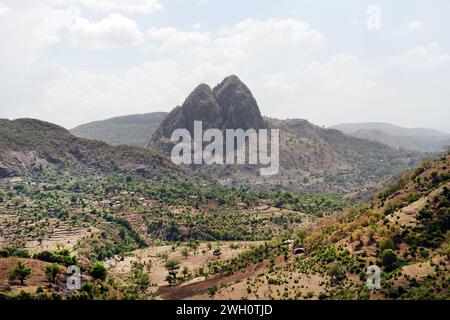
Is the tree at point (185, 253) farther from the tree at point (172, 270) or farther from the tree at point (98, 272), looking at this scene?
the tree at point (98, 272)

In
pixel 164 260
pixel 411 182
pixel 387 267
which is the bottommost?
pixel 164 260

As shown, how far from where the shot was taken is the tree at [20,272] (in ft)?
201

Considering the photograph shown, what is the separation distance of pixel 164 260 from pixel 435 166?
60.5 metres

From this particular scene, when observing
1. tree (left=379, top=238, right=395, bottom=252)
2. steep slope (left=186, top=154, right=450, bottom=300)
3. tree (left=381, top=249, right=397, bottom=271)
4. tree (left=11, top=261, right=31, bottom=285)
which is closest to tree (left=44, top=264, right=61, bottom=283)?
tree (left=11, top=261, right=31, bottom=285)

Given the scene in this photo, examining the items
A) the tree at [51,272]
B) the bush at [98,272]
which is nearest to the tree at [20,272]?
the tree at [51,272]

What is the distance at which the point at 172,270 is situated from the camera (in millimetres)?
91125

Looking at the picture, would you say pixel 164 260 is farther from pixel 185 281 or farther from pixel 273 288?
pixel 273 288

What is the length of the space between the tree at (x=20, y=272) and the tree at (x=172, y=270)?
30179 mm

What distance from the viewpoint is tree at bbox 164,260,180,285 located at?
87.2 meters

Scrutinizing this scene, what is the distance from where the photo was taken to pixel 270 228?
14150cm

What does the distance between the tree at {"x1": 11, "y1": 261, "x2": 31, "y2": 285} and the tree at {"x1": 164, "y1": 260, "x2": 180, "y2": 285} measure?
99.0 ft

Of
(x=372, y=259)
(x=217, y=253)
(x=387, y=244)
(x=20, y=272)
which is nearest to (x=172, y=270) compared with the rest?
(x=217, y=253)

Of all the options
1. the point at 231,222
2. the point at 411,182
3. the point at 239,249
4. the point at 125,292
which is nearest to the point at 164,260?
the point at 239,249

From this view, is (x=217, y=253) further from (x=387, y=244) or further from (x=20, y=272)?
(x=20, y=272)
